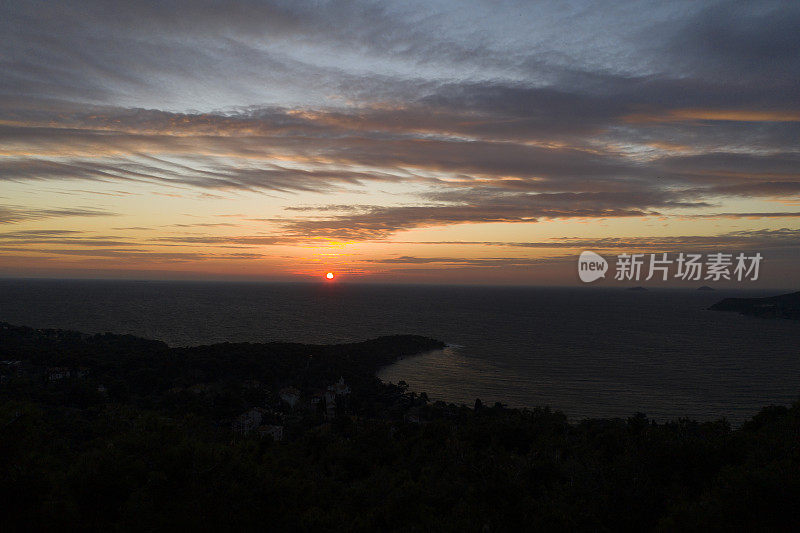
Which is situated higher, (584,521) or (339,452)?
(584,521)

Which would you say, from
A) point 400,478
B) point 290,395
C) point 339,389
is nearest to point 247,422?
point 290,395

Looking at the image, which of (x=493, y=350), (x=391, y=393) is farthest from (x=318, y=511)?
(x=493, y=350)

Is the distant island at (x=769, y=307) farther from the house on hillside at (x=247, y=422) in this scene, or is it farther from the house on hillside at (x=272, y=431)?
the house on hillside at (x=247, y=422)

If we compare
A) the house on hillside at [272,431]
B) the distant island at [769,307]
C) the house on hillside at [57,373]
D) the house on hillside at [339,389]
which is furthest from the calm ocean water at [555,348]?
the house on hillside at [57,373]

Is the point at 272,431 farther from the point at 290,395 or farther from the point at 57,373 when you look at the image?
the point at 57,373

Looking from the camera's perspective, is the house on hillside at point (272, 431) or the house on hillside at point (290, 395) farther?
the house on hillside at point (290, 395)

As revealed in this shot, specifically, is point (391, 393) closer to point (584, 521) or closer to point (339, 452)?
point (339, 452)
